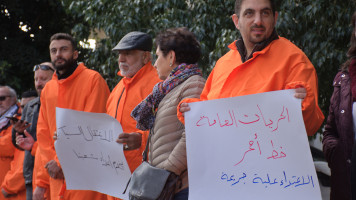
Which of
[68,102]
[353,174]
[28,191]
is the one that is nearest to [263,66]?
[353,174]

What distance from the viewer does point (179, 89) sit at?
12.1ft

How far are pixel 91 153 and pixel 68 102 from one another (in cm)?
86

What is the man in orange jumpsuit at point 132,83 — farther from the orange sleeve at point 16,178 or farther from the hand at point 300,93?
the orange sleeve at point 16,178

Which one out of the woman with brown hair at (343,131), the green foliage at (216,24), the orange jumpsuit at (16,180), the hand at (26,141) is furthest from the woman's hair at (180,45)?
the orange jumpsuit at (16,180)

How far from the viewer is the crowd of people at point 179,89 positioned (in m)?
3.05

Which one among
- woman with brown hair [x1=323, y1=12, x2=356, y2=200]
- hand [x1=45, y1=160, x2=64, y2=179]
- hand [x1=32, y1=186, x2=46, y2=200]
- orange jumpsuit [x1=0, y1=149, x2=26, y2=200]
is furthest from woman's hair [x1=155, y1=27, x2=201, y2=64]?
orange jumpsuit [x1=0, y1=149, x2=26, y2=200]

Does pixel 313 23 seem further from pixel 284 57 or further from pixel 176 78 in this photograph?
pixel 284 57

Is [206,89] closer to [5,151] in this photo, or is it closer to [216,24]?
[216,24]

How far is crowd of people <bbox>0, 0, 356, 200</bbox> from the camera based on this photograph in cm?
305

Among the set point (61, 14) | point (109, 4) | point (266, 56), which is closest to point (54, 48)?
point (109, 4)

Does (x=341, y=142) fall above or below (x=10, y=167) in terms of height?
above

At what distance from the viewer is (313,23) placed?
20.0 ft

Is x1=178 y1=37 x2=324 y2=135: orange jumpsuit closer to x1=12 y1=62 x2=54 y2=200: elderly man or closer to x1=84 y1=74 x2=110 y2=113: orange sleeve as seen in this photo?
x1=84 y1=74 x2=110 y2=113: orange sleeve

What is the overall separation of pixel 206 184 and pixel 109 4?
472cm
